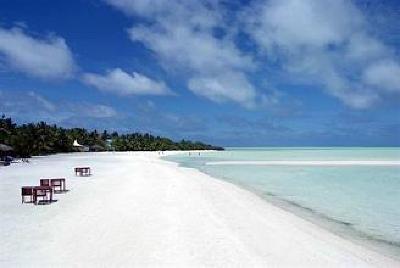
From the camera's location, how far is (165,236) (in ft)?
32.0

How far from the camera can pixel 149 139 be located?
13512cm

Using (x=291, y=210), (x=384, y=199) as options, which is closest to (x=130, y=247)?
(x=291, y=210)

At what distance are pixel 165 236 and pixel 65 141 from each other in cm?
8476

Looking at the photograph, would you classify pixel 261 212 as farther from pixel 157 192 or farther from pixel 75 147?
pixel 75 147

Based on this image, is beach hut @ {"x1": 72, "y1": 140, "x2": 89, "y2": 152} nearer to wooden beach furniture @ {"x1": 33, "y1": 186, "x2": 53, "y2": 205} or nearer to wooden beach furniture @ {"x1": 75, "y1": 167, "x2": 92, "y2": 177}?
wooden beach furniture @ {"x1": 75, "y1": 167, "x2": 92, "y2": 177}

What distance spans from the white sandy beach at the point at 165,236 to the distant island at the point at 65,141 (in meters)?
34.9

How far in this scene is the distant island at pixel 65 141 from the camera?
58.4 m

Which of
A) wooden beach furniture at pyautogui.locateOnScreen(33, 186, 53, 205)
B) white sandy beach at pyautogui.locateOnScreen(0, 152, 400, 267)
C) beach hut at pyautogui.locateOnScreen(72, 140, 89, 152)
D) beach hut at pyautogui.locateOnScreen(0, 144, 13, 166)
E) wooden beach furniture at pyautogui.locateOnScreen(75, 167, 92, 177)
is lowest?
white sandy beach at pyautogui.locateOnScreen(0, 152, 400, 267)

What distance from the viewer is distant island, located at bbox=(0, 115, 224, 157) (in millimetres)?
58438

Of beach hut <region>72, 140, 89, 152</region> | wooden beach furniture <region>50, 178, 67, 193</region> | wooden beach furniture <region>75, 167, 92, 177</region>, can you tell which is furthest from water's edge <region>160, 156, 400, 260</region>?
beach hut <region>72, 140, 89, 152</region>

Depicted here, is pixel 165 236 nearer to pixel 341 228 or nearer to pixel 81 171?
pixel 341 228

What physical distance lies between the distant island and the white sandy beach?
1374 inches

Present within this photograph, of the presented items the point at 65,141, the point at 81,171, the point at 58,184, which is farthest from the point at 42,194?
the point at 65,141

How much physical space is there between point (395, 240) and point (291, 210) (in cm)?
513
